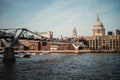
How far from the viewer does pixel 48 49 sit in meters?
171

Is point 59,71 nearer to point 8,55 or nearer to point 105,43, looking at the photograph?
point 8,55

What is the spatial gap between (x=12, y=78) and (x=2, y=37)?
34.1 metres

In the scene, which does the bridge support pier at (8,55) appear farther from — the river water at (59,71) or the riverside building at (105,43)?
the riverside building at (105,43)

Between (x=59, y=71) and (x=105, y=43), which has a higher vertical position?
(x=105, y=43)

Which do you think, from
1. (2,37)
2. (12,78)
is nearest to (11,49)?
(2,37)

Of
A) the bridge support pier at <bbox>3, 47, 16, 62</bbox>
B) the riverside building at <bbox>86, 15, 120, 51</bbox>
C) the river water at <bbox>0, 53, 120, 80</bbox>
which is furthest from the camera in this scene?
the riverside building at <bbox>86, 15, 120, 51</bbox>

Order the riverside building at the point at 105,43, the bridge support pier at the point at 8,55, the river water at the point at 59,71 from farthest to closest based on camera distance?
the riverside building at the point at 105,43
the bridge support pier at the point at 8,55
the river water at the point at 59,71

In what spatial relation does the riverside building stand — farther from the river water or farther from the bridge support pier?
the river water

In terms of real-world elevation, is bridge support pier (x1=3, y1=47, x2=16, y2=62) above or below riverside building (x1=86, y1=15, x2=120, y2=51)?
below

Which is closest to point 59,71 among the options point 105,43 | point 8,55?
point 8,55

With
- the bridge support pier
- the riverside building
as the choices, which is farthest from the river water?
the riverside building

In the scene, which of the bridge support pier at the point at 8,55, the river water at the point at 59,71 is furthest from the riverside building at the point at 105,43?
the river water at the point at 59,71

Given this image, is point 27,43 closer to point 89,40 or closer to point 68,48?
point 68,48

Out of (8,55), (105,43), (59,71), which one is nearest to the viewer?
(59,71)
